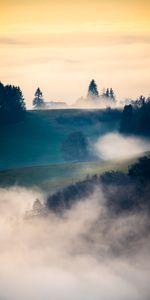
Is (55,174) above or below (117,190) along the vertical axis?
above

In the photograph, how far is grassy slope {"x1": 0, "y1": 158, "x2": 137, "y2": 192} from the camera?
6585 inches

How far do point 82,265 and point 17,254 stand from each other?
48.7ft

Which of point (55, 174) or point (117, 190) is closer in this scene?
point (117, 190)

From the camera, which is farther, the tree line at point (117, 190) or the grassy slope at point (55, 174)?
the grassy slope at point (55, 174)

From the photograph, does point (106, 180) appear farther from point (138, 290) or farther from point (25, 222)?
point (138, 290)

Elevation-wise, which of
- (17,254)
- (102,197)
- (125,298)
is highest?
(102,197)

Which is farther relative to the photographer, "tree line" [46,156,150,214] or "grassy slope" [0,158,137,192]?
"grassy slope" [0,158,137,192]

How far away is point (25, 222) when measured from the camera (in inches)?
6609

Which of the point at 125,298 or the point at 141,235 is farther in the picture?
the point at 125,298

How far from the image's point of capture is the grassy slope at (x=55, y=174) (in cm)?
16725

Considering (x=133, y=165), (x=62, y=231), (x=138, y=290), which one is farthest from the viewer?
(x=138, y=290)

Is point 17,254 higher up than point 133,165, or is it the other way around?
point 133,165

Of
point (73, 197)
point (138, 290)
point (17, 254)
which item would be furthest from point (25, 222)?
point (138, 290)

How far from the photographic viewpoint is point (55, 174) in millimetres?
173375
